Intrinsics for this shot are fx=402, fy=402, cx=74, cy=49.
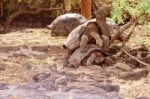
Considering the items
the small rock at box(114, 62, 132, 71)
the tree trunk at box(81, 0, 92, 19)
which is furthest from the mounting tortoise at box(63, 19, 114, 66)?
the tree trunk at box(81, 0, 92, 19)

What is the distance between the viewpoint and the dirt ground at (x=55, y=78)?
4109 mm

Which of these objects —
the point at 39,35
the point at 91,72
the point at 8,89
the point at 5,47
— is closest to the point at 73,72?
the point at 91,72

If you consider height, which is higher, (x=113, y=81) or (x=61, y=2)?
(x=61, y=2)

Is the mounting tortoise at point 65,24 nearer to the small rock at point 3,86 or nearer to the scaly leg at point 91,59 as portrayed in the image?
the scaly leg at point 91,59

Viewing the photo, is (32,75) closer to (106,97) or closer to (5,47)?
(106,97)

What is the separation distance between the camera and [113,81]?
15.1 ft

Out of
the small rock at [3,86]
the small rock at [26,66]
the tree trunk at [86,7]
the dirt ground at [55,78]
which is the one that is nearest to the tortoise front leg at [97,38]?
the dirt ground at [55,78]

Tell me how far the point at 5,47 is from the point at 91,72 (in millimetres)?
2281

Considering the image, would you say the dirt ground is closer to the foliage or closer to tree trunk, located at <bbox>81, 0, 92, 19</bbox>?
the foliage

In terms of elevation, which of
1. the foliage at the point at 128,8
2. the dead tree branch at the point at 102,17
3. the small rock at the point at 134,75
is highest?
the foliage at the point at 128,8

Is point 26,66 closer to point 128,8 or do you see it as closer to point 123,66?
point 123,66

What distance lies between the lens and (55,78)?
4.74m

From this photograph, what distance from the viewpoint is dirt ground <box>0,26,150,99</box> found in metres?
4.11

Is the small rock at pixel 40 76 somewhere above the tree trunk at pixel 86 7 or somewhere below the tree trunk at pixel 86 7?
below
